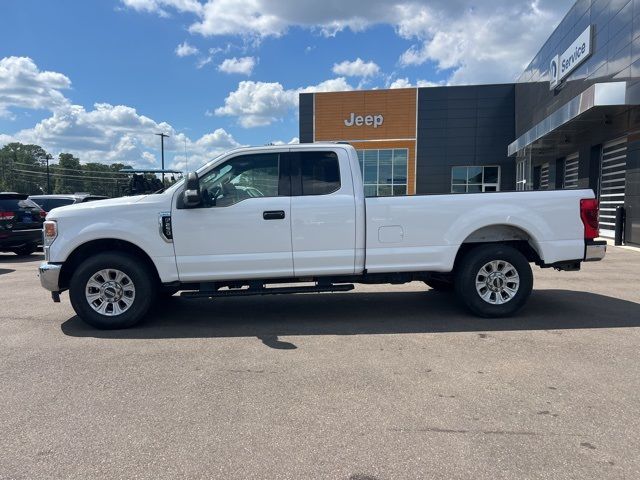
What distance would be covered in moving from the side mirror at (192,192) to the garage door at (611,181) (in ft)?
48.4

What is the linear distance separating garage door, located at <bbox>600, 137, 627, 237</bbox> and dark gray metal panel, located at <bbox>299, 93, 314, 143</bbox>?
68.5 feet

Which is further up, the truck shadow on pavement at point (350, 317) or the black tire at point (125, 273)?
the black tire at point (125, 273)

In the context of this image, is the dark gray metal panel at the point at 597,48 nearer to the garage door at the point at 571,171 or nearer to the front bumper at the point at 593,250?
the garage door at the point at 571,171

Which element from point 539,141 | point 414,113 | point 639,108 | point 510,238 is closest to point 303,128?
point 414,113

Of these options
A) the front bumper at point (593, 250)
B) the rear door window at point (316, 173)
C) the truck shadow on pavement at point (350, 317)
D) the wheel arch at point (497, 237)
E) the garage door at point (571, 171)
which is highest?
the garage door at point (571, 171)

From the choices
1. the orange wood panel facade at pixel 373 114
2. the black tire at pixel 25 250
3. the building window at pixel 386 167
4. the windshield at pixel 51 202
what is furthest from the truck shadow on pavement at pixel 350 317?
the orange wood panel facade at pixel 373 114

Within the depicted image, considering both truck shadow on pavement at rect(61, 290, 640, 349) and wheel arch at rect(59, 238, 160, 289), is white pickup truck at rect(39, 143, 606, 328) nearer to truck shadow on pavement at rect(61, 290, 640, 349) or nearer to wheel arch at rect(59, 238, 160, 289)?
wheel arch at rect(59, 238, 160, 289)

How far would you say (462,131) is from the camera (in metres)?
31.7

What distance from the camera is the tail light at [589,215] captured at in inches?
235

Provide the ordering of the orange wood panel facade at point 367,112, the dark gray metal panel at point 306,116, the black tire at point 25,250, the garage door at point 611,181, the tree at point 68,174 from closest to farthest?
the black tire at point 25,250 → the garage door at point 611,181 → the orange wood panel facade at point 367,112 → the dark gray metal panel at point 306,116 → the tree at point 68,174

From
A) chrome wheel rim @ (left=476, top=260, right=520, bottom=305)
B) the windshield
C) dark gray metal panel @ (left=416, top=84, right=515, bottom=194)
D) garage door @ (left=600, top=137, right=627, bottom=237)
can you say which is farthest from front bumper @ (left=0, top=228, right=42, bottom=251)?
dark gray metal panel @ (left=416, top=84, right=515, bottom=194)

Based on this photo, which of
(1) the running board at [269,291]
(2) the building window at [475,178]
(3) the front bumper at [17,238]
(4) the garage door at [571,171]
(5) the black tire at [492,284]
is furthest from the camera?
(2) the building window at [475,178]

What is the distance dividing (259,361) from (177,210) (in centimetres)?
217

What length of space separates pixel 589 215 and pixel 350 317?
330 cm
